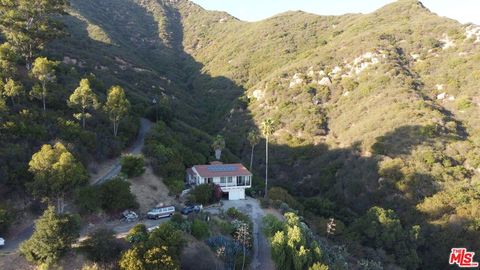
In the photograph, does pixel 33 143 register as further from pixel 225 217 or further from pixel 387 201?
pixel 387 201

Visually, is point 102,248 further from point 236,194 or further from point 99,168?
point 236,194

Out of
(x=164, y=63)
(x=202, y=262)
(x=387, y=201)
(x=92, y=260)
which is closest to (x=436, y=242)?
(x=387, y=201)

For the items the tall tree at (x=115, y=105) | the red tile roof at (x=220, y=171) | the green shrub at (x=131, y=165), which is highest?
the tall tree at (x=115, y=105)

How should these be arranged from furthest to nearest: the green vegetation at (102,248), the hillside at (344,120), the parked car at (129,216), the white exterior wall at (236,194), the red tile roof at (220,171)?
the hillside at (344,120) < the white exterior wall at (236,194) < the red tile roof at (220,171) < the parked car at (129,216) < the green vegetation at (102,248)

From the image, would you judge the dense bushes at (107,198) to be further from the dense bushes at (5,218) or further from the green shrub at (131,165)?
the dense bushes at (5,218)

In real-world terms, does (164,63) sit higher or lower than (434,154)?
higher

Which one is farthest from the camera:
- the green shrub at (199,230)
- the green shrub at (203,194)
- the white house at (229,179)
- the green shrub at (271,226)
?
the white house at (229,179)

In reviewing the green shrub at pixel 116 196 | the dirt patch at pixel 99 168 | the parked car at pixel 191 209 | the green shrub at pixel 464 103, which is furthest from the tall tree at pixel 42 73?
the green shrub at pixel 464 103

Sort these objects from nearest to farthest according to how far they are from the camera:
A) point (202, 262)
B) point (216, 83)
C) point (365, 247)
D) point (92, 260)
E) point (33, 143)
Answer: point (92, 260) < point (202, 262) < point (33, 143) < point (365, 247) < point (216, 83)
